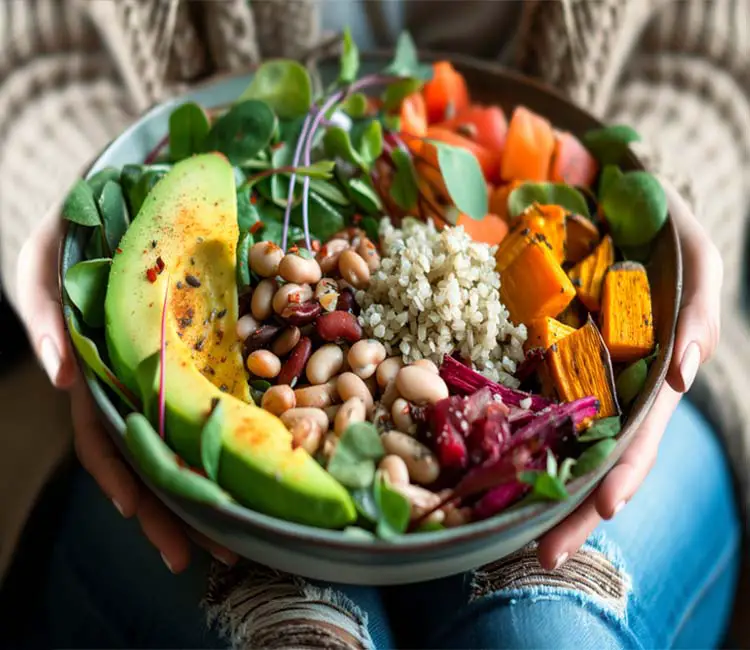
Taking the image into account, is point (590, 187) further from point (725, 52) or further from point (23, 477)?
point (23, 477)

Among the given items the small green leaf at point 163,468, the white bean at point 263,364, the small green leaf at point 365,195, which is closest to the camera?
the small green leaf at point 163,468

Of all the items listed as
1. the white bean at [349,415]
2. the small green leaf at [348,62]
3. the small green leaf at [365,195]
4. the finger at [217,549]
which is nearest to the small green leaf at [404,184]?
the small green leaf at [365,195]

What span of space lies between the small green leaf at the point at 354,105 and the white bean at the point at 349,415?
0.32 meters

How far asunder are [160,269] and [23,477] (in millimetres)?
438

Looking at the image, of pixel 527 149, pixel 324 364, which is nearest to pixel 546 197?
pixel 527 149

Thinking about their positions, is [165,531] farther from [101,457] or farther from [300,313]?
[300,313]

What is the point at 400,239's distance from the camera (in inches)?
24.5

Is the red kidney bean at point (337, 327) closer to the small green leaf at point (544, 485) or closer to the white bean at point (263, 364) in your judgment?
the white bean at point (263, 364)

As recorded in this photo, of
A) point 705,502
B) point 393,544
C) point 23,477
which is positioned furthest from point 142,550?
→ point 705,502

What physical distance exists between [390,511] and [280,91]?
1.41 feet

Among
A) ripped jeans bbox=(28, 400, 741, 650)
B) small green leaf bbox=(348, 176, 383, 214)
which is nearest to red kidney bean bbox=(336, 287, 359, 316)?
small green leaf bbox=(348, 176, 383, 214)

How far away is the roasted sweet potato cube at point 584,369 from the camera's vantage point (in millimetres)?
554

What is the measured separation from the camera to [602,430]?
0.52 metres

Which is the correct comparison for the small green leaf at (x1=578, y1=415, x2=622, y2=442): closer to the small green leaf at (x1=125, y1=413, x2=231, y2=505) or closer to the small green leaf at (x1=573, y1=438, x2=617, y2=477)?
the small green leaf at (x1=573, y1=438, x2=617, y2=477)
